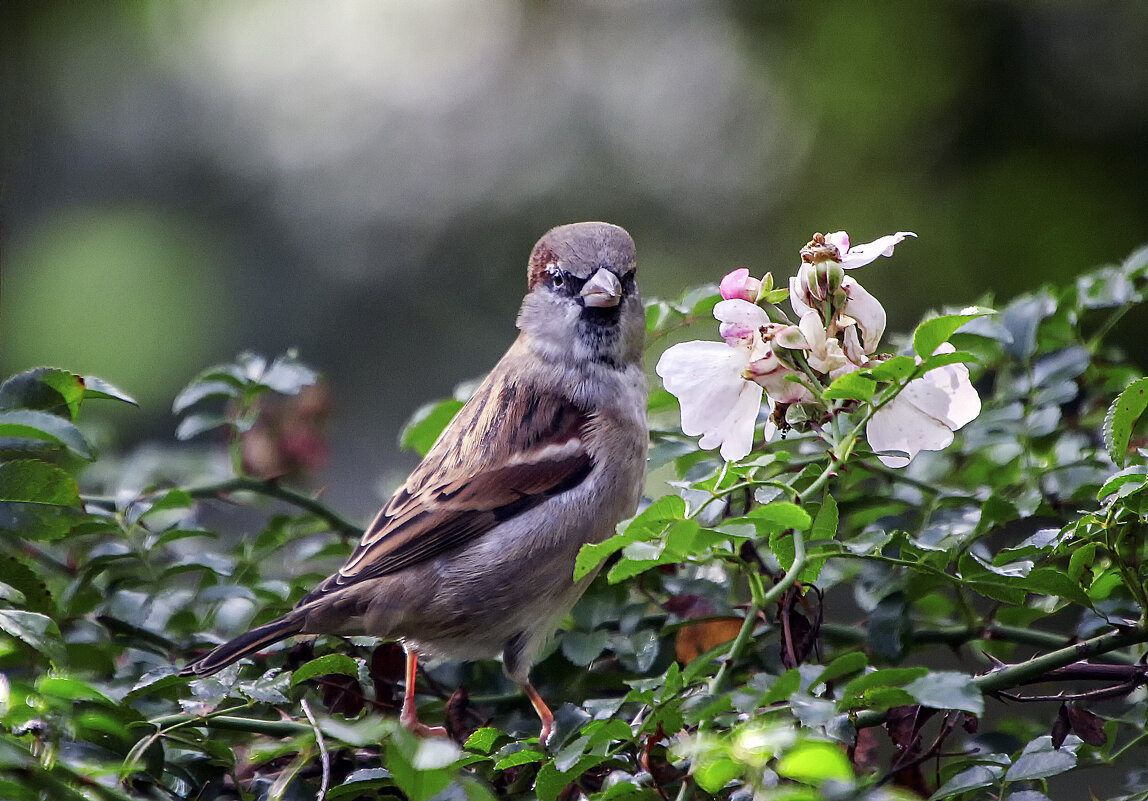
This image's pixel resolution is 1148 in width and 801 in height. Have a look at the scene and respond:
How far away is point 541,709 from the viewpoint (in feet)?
4.77

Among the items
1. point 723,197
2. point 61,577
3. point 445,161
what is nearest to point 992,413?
point 61,577

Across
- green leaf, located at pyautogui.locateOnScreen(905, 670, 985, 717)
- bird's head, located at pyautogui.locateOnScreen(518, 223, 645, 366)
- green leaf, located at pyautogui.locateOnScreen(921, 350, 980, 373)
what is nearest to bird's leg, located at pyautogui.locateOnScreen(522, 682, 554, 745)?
green leaf, located at pyautogui.locateOnScreen(905, 670, 985, 717)

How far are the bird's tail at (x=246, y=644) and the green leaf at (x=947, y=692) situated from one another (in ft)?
2.71

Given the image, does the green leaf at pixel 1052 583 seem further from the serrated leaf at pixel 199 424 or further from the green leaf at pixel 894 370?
the serrated leaf at pixel 199 424

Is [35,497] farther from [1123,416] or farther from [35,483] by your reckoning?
[1123,416]

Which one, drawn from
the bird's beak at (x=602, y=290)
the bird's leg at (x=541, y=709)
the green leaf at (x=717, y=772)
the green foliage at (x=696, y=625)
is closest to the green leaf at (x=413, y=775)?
the green foliage at (x=696, y=625)

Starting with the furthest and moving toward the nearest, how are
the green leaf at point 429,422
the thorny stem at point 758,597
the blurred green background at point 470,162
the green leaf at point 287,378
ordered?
1. the blurred green background at point 470,162
2. the green leaf at point 429,422
3. the green leaf at point 287,378
4. the thorny stem at point 758,597

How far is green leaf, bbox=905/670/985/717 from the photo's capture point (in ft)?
2.73

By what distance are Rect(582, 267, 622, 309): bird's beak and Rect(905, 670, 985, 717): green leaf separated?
1.30 m

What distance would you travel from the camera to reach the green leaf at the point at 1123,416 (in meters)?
1.08

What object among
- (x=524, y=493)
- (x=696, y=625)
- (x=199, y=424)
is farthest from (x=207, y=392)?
(x=696, y=625)

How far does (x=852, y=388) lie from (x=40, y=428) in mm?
902

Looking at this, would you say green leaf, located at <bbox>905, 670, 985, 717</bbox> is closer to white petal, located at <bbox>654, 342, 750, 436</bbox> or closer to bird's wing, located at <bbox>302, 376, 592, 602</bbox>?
white petal, located at <bbox>654, 342, 750, 436</bbox>

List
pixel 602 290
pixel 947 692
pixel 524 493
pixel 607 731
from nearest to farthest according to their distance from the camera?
pixel 947 692, pixel 607 731, pixel 524 493, pixel 602 290
